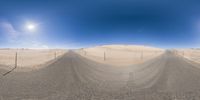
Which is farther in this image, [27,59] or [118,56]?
[118,56]

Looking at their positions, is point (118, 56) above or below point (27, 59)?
above

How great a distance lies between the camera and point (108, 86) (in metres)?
14.2

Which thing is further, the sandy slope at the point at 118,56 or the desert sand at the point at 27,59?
the sandy slope at the point at 118,56

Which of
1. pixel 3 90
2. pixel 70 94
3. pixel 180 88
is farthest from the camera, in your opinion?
pixel 180 88

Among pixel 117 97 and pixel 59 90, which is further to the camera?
pixel 59 90

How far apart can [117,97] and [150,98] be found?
1.89m

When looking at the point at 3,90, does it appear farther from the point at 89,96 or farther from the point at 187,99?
the point at 187,99

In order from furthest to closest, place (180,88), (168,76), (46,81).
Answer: (168,76) → (46,81) → (180,88)

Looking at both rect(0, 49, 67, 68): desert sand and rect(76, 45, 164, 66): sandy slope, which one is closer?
rect(0, 49, 67, 68): desert sand

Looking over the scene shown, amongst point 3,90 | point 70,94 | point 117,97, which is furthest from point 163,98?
point 3,90

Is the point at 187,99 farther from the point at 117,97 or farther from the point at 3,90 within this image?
the point at 3,90

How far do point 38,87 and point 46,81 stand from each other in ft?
6.16

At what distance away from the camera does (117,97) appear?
10.9 metres

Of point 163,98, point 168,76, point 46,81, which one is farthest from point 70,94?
point 168,76
